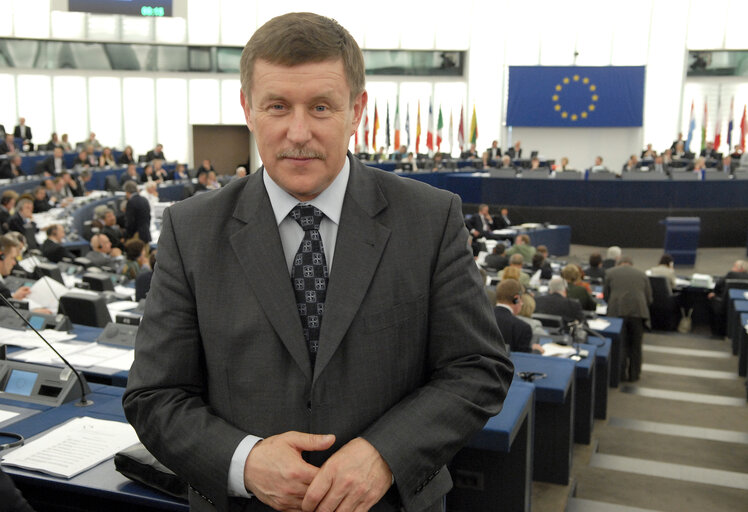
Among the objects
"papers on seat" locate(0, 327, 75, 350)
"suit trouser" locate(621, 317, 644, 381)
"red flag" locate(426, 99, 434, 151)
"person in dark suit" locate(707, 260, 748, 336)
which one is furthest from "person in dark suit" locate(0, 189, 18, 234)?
"red flag" locate(426, 99, 434, 151)

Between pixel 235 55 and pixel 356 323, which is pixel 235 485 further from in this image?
pixel 235 55

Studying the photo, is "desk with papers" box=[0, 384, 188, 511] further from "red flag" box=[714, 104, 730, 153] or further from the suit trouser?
"red flag" box=[714, 104, 730, 153]

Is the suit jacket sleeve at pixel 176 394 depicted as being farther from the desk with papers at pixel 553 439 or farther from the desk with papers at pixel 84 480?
the desk with papers at pixel 553 439

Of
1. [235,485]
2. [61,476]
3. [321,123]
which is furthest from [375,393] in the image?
[61,476]

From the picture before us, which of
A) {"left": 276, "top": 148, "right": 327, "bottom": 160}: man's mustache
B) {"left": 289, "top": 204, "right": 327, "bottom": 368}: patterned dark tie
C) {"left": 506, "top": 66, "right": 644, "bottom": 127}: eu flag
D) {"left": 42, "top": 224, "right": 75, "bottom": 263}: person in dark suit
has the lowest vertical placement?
{"left": 42, "top": 224, "right": 75, "bottom": 263}: person in dark suit

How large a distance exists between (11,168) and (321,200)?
13.3 meters

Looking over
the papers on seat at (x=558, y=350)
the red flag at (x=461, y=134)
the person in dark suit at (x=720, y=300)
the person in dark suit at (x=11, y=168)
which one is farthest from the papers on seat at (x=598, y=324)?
the red flag at (x=461, y=134)

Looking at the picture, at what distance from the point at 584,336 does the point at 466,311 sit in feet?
17.4

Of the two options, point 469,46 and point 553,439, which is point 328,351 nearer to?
point 553,439

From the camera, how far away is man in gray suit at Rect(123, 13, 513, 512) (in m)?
1.36

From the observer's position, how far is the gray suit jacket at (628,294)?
8.62 metres

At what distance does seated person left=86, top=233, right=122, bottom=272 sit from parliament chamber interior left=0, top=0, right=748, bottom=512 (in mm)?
41

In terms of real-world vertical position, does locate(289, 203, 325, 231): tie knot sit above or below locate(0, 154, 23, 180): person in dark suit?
above

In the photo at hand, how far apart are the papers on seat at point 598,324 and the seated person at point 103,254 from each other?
5320 mm
